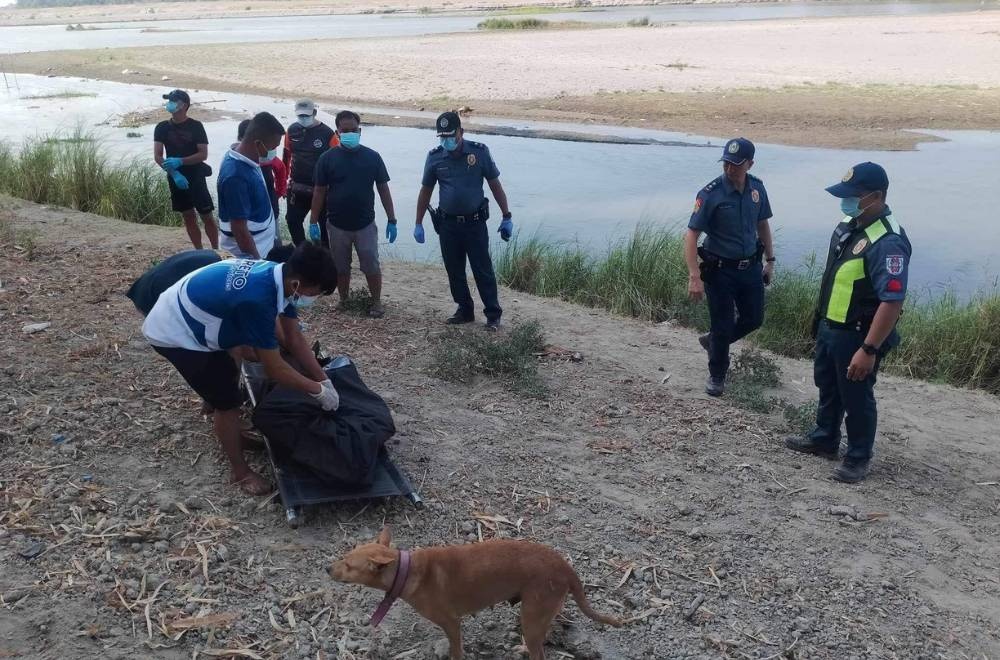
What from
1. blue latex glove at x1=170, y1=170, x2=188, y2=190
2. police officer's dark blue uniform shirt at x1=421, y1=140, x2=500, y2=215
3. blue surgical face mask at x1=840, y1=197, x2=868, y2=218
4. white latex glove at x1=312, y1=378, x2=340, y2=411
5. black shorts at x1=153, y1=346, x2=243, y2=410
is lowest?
white latex glove at x1=312, y1=378, x2=340, y2=411

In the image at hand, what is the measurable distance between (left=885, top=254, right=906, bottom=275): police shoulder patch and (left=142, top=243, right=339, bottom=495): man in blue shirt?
9.68 ft

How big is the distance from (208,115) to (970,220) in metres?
17.6

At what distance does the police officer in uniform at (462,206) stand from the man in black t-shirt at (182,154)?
253 cm

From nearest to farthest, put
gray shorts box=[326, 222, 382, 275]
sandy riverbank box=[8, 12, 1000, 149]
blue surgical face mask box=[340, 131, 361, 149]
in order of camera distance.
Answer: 1. blue surgical face mask box=[340, 131, 361, 149]
2. gray shorts box=[326, 222, 382, 275]
3. sandy riverbank box=[8, 12, 1000, 149]

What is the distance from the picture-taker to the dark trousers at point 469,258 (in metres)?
7.49

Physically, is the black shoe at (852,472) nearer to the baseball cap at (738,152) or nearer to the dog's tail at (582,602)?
the baseball cap at (738,152)

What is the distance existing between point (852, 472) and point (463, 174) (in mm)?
3795

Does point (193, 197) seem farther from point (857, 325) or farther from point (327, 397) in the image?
point (857, 325)

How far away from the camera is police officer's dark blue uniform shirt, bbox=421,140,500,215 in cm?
730

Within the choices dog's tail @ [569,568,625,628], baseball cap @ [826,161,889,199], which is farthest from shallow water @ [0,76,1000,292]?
dog's tail @ [569,568,625,628]

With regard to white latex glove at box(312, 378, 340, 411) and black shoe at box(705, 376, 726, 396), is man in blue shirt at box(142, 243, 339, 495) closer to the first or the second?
white latex glove at box(312, 378, 340, 411)

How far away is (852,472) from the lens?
5.29m

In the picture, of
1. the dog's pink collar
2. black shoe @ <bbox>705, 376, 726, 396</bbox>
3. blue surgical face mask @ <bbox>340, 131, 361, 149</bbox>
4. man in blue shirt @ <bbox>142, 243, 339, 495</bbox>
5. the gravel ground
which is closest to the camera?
the dog's pink collar

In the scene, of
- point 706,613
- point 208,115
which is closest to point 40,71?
point 208,115
